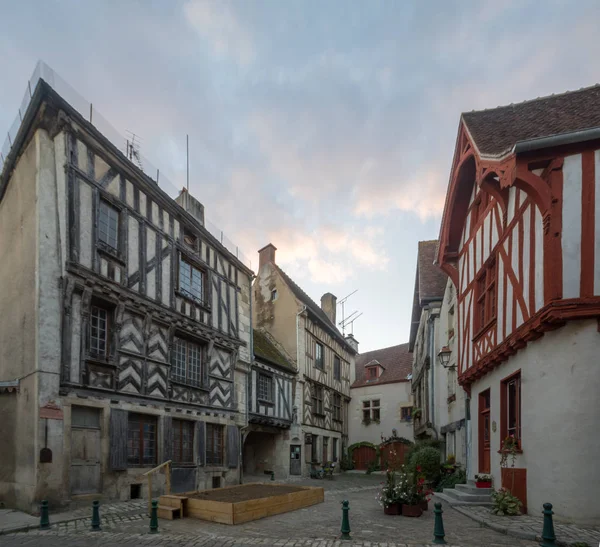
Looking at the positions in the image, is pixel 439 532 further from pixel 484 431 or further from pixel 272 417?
pixel 272 417

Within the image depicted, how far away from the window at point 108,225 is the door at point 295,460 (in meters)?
12.9

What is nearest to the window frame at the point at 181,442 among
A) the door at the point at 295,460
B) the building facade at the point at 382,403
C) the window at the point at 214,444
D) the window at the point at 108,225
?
the window at the point at 214,444

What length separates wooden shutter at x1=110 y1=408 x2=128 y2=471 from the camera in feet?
34.7

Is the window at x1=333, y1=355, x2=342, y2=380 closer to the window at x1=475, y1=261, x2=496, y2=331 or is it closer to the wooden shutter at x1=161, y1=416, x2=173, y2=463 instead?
the wooden shutter at x1=161, y1=416, x2=173, y2=463

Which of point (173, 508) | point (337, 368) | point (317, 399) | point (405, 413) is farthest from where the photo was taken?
point (405, 413)

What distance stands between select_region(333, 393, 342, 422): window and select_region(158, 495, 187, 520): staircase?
19080 mm

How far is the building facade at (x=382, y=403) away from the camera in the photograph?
94.3 feet

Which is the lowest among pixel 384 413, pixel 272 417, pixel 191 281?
pixel 384 413

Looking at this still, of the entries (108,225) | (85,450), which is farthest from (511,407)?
(108,225)

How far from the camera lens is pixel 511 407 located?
927 centimetres

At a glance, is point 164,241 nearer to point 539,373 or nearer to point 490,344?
point 490,344

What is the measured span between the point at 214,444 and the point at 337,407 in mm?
13823

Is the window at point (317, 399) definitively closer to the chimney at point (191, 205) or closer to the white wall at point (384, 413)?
the white wall at point (384, 413)

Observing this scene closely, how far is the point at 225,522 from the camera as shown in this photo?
7898 mm
